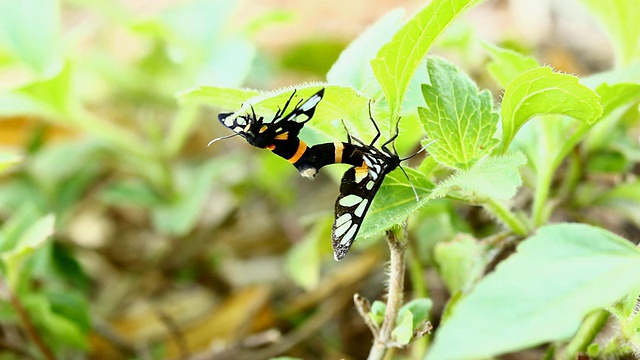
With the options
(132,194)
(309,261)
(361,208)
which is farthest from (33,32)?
(361,208)

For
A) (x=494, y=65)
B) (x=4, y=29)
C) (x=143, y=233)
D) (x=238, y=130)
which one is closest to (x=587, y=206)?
(x=494, y=65)

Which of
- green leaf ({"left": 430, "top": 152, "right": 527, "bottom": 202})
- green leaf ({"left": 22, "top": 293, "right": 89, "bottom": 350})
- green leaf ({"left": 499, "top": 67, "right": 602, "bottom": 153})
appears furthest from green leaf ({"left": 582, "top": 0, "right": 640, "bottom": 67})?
green leaf ({"left": 22, "top": 293, "right": 89, "bottom": 350})

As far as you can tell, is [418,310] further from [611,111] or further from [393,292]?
[611,111]

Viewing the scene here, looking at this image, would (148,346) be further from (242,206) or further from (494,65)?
(494,65)

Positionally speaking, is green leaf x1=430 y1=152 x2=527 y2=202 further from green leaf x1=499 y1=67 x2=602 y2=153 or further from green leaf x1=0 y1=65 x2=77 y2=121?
green leaf x1=0 y1=65 x2=77 y2=121

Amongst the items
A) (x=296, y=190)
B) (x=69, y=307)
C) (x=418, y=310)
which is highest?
(x=296, y=190)
